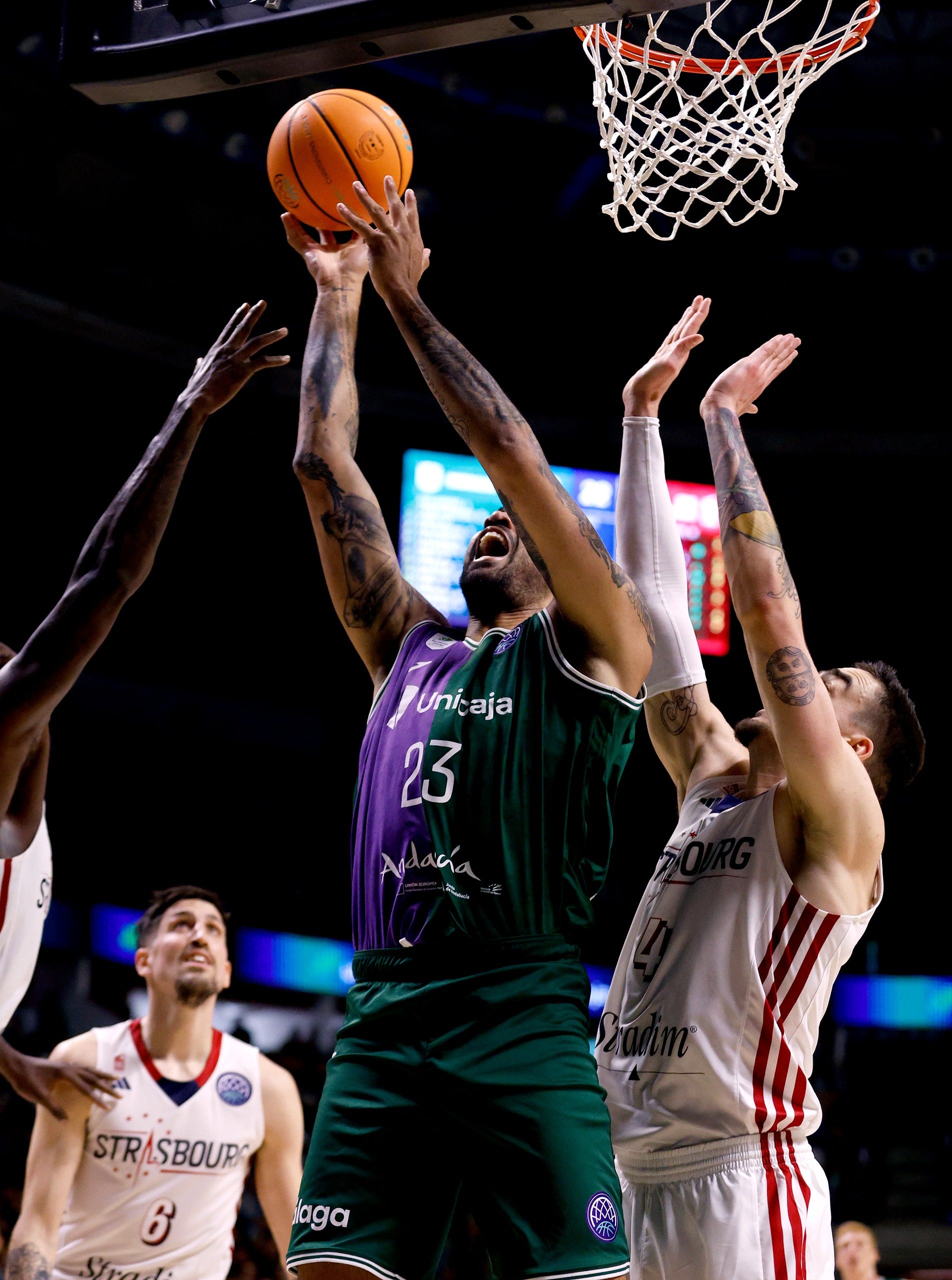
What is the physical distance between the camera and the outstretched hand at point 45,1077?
3.91 metres

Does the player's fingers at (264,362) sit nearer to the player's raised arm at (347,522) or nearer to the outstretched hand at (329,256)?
the player's raised arm at (347,522)

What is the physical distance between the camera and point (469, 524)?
10695mm

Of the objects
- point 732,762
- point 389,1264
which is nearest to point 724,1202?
point 389,1264

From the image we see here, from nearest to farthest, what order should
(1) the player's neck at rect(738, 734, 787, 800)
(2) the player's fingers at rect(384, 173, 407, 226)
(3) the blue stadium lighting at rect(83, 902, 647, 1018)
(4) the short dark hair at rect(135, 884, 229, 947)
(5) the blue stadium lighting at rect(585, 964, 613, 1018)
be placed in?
(2) the player's fingers at rect(384, 173, 407, 226)
(1) the player's neck at rect(738, 734, 787, 800)
(4) the short dark hair at rect(135, 884, 229, 947)
(3) the blue stadium lighting at rect(83, 902, 647, 1018)
(5) the blue stadium lighting at rect(585, 964, 613, 1018)

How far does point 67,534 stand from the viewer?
1139 cm

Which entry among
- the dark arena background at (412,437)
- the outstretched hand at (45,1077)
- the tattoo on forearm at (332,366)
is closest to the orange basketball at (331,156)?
the tattoo on forearm at (332,366)

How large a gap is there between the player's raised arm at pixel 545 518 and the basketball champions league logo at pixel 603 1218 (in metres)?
0.91

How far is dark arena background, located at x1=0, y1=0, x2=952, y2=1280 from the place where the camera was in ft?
35.5

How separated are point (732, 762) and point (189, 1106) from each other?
2.78 m

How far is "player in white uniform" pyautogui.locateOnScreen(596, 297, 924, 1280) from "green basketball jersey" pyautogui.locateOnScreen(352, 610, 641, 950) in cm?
32

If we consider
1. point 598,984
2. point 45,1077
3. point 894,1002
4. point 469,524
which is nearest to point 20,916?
point 45,1077

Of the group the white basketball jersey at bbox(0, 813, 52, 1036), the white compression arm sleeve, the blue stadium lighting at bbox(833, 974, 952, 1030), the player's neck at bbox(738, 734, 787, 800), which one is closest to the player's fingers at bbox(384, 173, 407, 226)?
the white compression arm sleeve

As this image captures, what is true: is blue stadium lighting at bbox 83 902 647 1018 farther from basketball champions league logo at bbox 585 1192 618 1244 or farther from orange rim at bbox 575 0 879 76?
basketball champions league logo at bbox 585 1192 618 1244

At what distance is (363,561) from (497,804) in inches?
30.0
